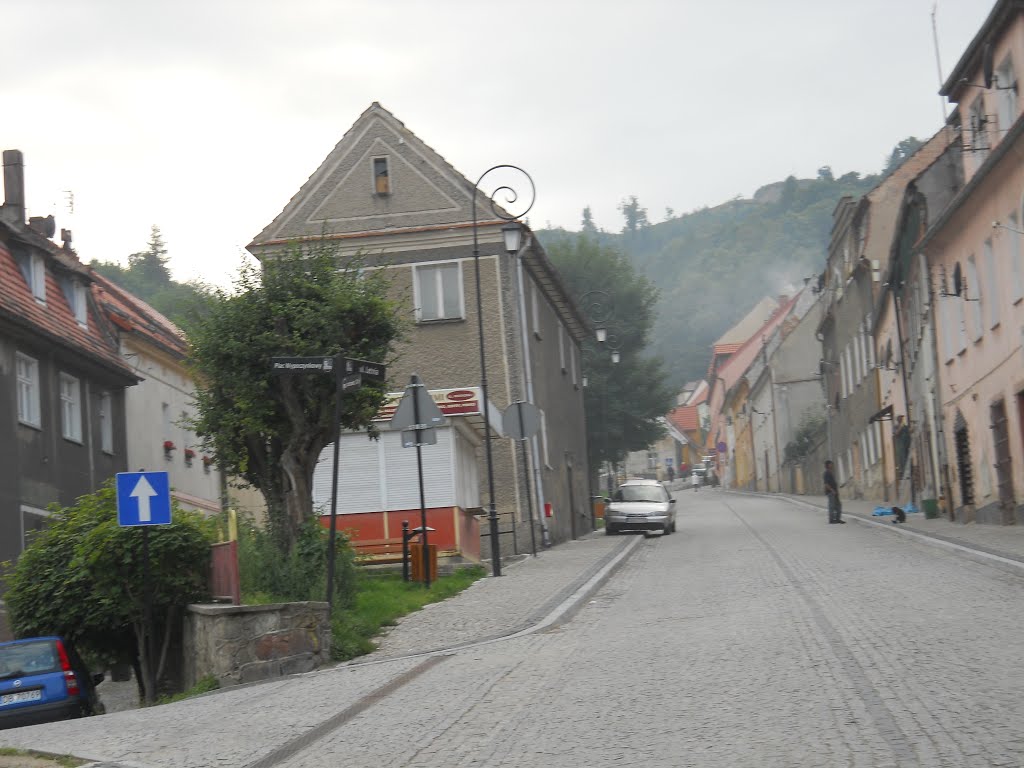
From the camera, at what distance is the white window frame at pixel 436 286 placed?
3300 centimetres

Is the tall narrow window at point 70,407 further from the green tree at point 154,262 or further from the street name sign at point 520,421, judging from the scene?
the green tree at point 154,262

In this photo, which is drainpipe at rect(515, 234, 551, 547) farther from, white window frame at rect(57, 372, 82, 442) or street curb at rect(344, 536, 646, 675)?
white window frame at rect(57, 372, 82, 442)

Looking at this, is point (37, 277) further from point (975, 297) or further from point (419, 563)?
point (975, 297)

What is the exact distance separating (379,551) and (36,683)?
948 centimetres

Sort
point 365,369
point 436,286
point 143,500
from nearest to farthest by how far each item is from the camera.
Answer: point 143,500 < point 365,369 < point 436,286

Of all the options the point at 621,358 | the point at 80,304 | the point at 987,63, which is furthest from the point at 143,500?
the point at 621,358

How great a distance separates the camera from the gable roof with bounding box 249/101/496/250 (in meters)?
33.6

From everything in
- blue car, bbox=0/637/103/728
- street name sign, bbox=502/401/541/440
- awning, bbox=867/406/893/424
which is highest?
awning, bbox=867/406/893/424

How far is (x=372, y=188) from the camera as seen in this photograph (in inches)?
1336

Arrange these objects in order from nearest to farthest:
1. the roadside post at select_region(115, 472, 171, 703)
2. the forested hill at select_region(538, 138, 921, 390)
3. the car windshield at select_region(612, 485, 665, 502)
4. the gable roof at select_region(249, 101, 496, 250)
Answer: the roadside post at select_region(115, 472, 171, 703) → the gable roof at select_region(249, 101, 496, 250) → the car windshield at select_region(612, 485, 665, 502) → the forested hill at select_region(538, 138, 921, 390)

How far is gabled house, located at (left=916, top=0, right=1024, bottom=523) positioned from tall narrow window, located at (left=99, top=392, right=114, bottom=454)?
1973cm

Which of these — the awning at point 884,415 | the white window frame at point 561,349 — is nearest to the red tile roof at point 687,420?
the awning at point 884,415

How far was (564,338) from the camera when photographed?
146ft

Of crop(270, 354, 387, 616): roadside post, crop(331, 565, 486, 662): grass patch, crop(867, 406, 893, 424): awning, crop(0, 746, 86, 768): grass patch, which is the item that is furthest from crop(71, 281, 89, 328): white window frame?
crop(867, 406, 893, 424): awning
